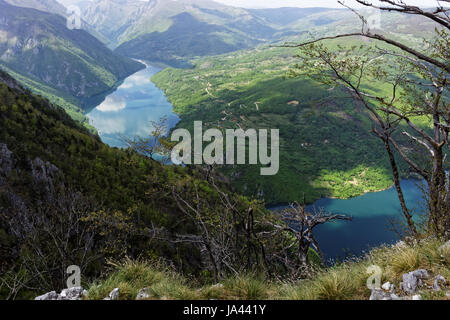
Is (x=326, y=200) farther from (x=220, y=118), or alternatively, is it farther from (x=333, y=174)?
(x=220, y=118)

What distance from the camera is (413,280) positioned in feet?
14.3

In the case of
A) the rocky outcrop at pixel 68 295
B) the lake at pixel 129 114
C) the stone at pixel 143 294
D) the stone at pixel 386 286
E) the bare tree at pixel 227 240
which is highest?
the lake at pixel 129 114

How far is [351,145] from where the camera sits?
119 m

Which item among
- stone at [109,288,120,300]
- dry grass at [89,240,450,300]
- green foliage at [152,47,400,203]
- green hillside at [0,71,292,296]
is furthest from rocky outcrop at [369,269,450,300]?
green foliage at [152,47,400,203]

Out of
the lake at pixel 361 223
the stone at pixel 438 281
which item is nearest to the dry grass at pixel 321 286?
the stone at pixel 438 281

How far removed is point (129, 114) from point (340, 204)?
108662 millimetres

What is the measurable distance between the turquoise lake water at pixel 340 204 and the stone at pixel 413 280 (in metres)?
22.9

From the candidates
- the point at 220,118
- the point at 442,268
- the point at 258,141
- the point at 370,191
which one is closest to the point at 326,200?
the point at 370,191

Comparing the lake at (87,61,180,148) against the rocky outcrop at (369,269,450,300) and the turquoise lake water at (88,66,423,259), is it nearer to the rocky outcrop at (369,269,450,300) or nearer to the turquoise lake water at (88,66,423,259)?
the turquoise lake water at (88,66,423,259)

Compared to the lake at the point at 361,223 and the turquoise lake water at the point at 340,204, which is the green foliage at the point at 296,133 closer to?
the lake at the point at 361,223

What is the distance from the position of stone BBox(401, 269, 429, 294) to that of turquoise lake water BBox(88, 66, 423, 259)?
75.2 ft

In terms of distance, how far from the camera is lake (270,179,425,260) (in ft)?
213

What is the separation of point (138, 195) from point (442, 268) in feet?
86.0

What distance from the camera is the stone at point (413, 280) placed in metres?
4.33
